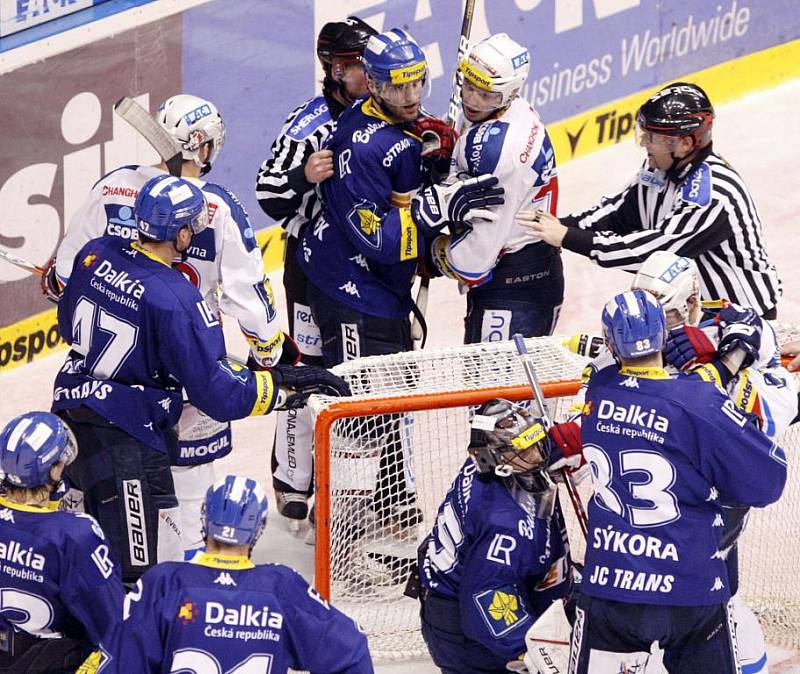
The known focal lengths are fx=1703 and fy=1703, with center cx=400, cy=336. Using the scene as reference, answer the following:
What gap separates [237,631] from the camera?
141 inches

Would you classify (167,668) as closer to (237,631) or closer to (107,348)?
(237,631)

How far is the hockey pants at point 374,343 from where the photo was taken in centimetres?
534

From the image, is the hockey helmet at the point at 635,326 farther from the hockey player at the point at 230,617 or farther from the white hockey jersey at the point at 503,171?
the white hockey jersey at the point at 503,171

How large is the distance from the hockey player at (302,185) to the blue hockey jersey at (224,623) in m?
2.18

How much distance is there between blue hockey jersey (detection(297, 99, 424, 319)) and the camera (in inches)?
213

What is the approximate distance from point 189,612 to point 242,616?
111mm

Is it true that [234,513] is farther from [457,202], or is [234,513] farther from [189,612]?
[457,202]

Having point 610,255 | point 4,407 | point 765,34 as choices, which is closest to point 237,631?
point 610,255

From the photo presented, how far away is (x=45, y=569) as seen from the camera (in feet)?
12.8

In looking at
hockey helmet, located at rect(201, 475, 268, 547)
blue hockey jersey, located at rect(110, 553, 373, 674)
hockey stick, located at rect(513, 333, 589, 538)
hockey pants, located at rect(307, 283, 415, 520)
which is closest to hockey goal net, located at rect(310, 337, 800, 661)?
hockey pants, located at rect(307, 283, 415, 520)

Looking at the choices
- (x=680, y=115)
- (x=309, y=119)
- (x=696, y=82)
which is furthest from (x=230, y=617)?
(x=696, y=82)

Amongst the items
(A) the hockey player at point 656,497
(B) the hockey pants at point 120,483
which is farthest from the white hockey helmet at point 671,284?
(B) the hockey pants at point 120,483

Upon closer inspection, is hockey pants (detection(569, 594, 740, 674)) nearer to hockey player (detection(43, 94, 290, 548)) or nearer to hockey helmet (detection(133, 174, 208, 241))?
hockey player (detection(43, 94, 290, 548))

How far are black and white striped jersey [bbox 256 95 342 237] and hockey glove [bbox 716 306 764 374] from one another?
1714 millimetres
